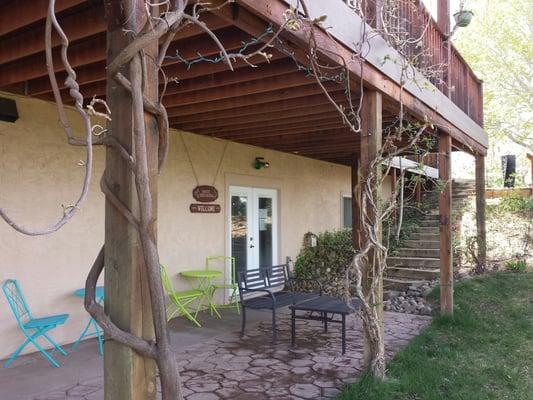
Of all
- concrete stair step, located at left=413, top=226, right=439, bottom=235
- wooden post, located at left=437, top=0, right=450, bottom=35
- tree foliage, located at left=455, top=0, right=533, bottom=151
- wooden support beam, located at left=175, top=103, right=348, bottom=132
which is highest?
tree foliage, located at left=455, top=0, right=533, bottom=151

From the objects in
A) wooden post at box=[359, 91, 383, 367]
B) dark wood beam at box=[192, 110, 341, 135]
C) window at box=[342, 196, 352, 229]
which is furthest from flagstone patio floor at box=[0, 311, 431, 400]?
window at box=[342, 196, 352, 229]

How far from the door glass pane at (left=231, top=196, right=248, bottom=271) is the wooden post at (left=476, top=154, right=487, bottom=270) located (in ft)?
14.8

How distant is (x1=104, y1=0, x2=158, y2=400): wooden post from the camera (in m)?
1.72

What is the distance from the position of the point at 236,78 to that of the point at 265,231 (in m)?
4.47

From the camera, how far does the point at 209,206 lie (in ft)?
22.5

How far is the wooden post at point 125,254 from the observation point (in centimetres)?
172

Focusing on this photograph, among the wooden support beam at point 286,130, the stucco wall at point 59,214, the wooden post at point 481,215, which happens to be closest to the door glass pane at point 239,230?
the stucco wall at point 59,214

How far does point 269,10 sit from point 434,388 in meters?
3.15

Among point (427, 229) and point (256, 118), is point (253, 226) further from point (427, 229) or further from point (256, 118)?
point (427, 229)

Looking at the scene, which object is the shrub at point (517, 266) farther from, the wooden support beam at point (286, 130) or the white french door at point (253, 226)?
the wooden support beam at point (286, 130)

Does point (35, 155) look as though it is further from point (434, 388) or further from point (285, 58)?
point (434, 388)

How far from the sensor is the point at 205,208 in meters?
6.79

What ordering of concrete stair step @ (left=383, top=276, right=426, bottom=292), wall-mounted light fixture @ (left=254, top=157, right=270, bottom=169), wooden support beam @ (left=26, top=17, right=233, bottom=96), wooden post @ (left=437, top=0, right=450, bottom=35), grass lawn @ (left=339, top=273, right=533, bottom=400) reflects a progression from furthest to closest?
wall-mounted light fixture @ (left=254, top=157, right=270, bottom=169) → concrete stair step @ (left=383, top=276, right=426, bottom=292) → wooden post @ (left=437, top=0, right=450, bottom=35) → wooden support beam @ (left=26, top=17, right=233, bottom=96) → grass lawn @ (left=339, top=273, right=533, bottom=400)

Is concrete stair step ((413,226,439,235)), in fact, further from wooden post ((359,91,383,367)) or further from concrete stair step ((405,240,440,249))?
wooden post ((359,91,383,367))
